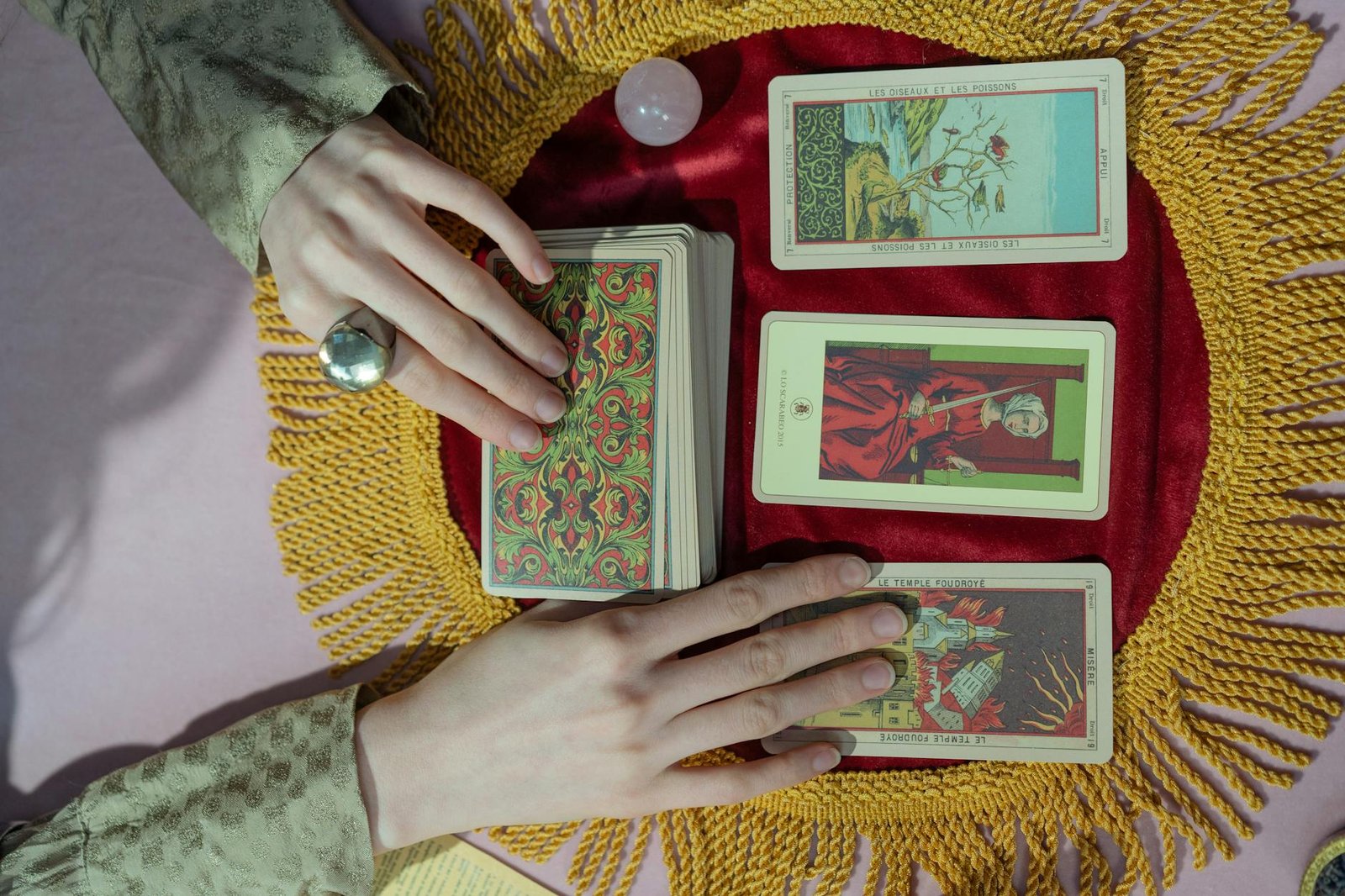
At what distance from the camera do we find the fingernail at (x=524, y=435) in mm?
923

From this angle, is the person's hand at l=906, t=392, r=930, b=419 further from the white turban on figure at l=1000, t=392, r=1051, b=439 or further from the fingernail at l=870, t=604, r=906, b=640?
the fingernail at l=870, t=604, r=906, b=640

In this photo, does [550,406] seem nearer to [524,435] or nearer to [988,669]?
[524,435]

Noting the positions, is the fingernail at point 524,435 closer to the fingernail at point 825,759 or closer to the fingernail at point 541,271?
the fingernail at point 541,271

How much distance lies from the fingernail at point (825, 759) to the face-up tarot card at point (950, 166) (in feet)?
1.77

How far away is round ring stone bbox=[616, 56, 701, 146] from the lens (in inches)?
37.0

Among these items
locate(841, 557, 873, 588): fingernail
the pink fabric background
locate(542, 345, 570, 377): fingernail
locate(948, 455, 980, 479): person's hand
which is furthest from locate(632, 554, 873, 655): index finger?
the pink fabric background

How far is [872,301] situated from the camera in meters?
0.99

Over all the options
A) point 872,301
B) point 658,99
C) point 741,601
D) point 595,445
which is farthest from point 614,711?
point 658,99

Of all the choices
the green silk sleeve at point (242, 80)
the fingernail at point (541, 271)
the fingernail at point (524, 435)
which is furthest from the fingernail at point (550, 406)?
the green silk sleeve at point (242, 80)

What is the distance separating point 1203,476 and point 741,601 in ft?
1.74

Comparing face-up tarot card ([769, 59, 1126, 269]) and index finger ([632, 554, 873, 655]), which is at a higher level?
face-up tarot card ([769, 59, 1126, 269])

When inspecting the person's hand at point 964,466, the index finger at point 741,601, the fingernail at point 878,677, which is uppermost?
the person's hand at point 964,466

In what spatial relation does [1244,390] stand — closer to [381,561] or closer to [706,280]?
[706,280]

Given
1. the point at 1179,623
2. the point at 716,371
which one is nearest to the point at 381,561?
the point at 716,371
